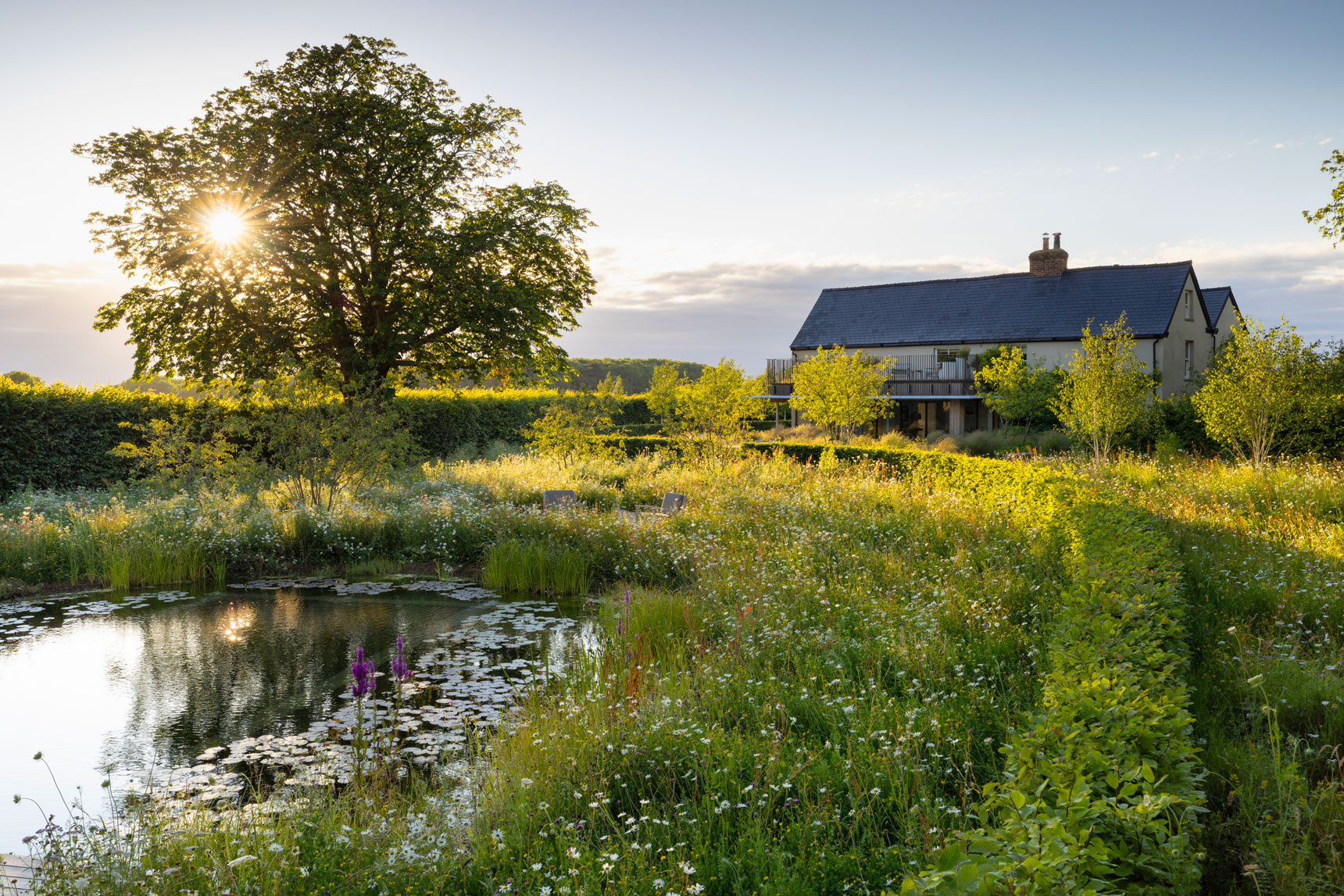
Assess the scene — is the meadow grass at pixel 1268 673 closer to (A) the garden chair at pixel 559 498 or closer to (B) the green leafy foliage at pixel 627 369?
(A) the garden chair at pixel 559 498

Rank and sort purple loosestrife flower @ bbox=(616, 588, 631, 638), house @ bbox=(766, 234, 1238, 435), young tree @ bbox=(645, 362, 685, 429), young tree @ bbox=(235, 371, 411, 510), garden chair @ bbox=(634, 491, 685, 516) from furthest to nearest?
young tree @ bbox=(645, 362, 685, 429)
house @ bbox=(766, 234, 1238, 435)
young tree @ bbox=(235, 371, 411, 510)
garden chair @ bbox=(634, 491, 685, 516)
purple loosestrife flower @ bbox=(616, 588, 631, 638)

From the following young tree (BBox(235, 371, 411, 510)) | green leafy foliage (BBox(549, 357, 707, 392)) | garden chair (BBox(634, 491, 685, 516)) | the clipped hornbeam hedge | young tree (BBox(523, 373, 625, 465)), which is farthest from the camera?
green leafy foliage (BBox(549, 357, 707, 392))

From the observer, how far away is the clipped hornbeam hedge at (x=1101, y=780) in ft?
7.06

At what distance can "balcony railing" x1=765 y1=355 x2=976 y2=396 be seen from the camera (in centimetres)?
3438

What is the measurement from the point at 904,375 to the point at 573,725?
110 feet

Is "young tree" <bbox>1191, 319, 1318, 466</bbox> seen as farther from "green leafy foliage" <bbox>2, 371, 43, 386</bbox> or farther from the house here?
"green leafy foliage" <bbox>2, 371, 43, 386</bbox>

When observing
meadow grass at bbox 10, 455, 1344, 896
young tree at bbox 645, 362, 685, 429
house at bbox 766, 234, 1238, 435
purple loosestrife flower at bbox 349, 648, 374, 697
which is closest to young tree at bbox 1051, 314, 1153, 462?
meadow grass at bbox 10, 455, 1344, 896

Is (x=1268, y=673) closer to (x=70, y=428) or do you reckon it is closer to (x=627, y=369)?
(x=70, y=428)

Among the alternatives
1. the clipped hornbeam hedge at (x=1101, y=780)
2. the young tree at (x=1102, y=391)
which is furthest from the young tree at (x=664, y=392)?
the clipped hornbeam hedge at (x=1101, y=780)

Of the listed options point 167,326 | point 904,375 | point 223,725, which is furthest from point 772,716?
point 904,375

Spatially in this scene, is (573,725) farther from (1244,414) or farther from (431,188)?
(431,188)

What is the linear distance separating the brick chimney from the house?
48 millimetres

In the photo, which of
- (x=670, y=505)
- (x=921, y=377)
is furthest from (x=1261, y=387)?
(x=921, y=377)

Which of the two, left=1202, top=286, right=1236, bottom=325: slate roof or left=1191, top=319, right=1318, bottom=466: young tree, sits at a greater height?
left=1202, top=286, right=1236, bottom=325: slate roof
